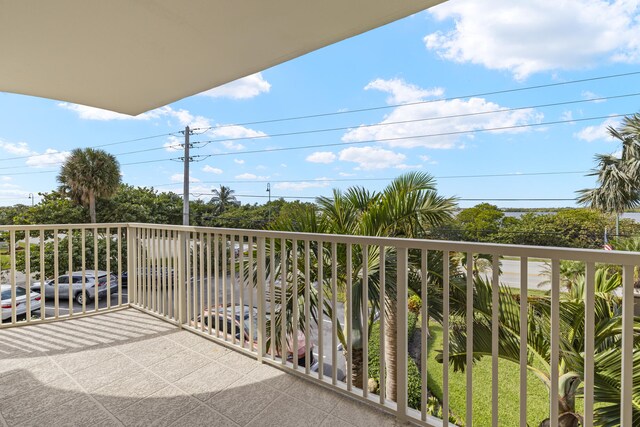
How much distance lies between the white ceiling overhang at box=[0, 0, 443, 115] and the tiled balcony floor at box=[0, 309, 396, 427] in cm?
211

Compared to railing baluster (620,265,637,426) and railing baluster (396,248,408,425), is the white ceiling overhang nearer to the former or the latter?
railing baluster (396,248,408,425)

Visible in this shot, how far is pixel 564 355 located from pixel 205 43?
2893mm

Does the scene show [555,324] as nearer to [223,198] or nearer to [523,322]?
[523,322]

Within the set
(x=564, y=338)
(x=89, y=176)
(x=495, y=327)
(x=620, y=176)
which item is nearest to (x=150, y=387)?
(x=495, y=327)

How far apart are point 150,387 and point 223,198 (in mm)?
28411

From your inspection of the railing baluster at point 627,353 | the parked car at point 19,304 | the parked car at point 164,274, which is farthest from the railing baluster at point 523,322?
the parked car at point 19,304

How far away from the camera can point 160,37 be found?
2.03 m

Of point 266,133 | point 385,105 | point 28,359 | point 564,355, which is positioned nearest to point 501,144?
point 385,105

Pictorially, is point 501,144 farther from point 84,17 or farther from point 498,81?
point 84,17

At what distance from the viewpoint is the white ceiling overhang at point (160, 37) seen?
173 cm

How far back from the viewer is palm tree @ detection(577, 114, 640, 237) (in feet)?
28.8

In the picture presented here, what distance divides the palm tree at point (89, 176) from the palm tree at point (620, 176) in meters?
18.7

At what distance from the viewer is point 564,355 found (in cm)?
181

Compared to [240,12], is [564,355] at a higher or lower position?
lower
